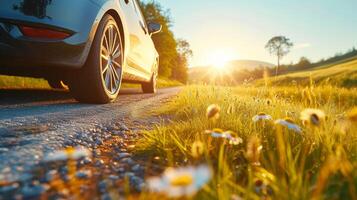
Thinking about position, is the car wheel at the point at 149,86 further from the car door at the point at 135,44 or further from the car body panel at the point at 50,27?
the car body panel at the point at 50,27

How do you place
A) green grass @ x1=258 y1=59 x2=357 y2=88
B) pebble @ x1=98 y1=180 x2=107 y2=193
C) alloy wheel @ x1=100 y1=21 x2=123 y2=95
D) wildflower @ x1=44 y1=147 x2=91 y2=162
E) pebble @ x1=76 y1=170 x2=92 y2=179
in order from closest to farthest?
pebble @ x1=98 y1=180 x2=107 y2=193 → pebble @ x1=76 y1=170 x2=92 y2=179 → wildflower @ x1=44 y1=147 x2=91 y2=162 → alloy wheel @ x1=100 y1=21 x2=123 y2=95 → green grass @ x1=258 y1=59 x2=357 y2=88

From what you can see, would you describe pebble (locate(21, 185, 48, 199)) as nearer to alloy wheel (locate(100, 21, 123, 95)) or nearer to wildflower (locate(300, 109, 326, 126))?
wildflower (locate(300, 109, 326, 126))

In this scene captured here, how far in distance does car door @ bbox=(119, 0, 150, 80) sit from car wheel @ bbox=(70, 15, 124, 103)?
0.57m

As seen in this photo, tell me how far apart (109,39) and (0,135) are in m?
2.38

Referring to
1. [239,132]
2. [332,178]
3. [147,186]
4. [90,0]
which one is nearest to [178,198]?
[147,186]

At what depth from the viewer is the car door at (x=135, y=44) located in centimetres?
506

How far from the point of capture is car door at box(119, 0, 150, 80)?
16.6 feet

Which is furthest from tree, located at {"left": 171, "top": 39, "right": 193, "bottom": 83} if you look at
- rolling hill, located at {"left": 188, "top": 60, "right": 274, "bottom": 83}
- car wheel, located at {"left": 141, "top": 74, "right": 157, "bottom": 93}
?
car wheel, located at {"left": 141, "top": 74, "right": 157, "bottom": 93}

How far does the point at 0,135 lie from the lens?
1885 millimetres

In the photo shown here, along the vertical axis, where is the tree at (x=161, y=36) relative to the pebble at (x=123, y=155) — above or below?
above

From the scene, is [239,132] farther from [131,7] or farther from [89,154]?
[131,7]

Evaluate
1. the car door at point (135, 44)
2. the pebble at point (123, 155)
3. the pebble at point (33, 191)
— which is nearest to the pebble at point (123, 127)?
the pebble at point (123, 155)

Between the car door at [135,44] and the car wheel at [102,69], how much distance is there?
57cm

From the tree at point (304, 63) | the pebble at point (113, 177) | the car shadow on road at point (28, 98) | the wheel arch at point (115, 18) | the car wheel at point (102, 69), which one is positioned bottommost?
the pebble at point (113, 177)
